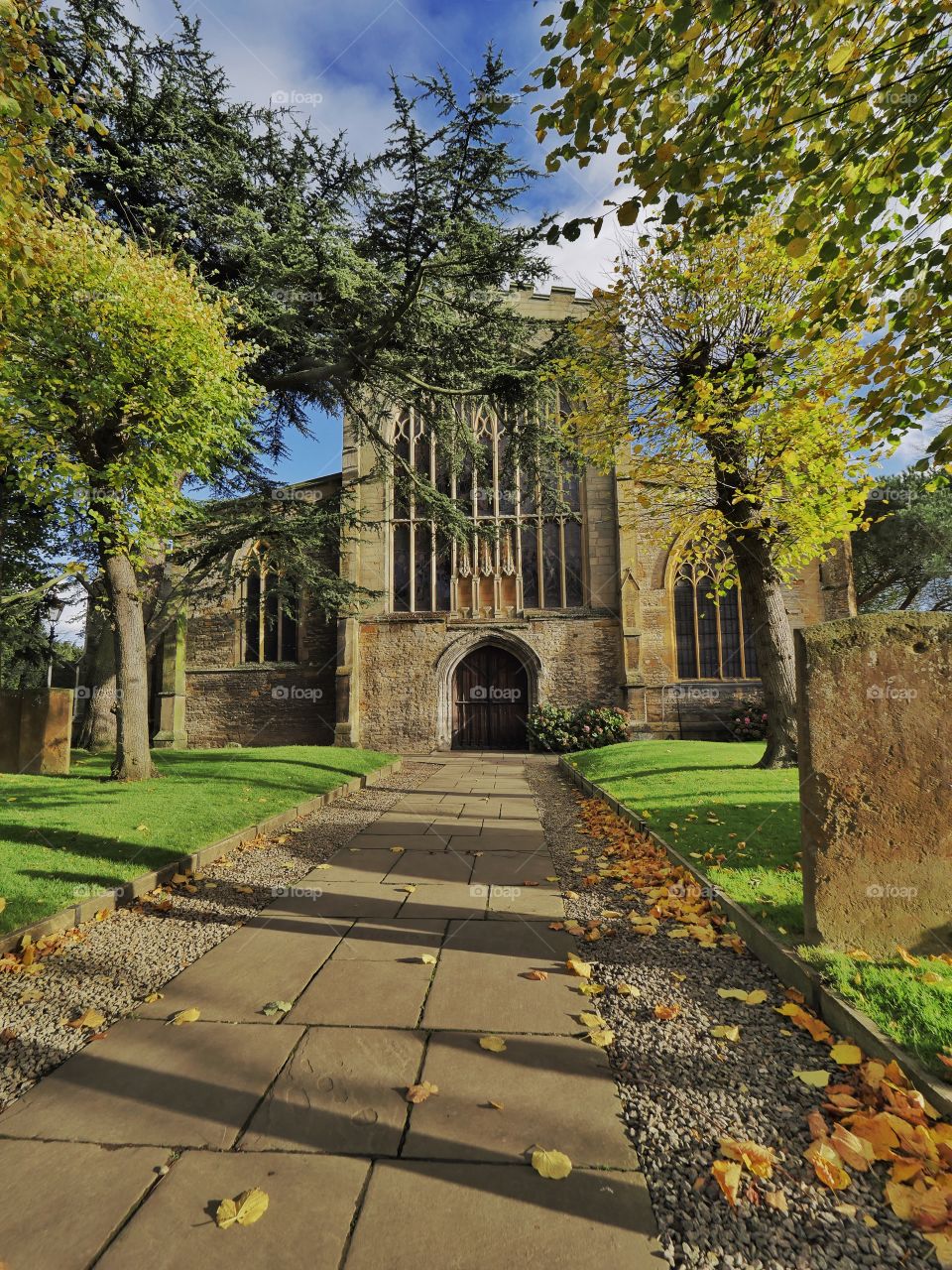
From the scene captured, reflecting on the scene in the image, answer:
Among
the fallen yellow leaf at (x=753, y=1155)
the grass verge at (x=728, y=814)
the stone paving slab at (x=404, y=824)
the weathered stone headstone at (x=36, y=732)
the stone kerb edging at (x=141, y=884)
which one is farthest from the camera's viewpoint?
the weathered stone headstone at (x=36, y=732)

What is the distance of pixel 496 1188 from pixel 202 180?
1237 centimetres

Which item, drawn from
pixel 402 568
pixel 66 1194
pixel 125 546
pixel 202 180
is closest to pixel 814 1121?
pixel 66 1194

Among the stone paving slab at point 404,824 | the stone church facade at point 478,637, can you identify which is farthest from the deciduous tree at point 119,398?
the stone church facade at point 478,637

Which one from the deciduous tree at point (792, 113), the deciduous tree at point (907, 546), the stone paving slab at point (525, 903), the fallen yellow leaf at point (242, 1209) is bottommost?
the stone paving slab at point (525, 903)

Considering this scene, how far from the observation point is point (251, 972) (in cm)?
345

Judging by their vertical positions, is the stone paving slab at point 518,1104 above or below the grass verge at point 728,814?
below

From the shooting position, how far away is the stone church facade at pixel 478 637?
1842 cm

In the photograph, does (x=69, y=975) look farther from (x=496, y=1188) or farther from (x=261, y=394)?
(x=261, y=394)

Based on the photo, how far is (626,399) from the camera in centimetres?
1095

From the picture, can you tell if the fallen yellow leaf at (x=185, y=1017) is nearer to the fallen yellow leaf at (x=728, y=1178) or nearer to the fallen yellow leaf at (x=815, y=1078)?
the fallen yellow leaf at (x=728, y=1178)

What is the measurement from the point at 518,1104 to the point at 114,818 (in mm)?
5900

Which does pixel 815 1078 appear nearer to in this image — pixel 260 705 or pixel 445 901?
pixel 445 901

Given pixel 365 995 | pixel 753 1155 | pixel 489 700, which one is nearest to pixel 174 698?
pixel 489 700

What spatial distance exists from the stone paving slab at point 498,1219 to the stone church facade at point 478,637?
16.5 metres
